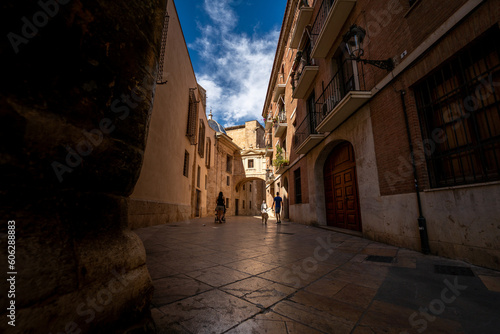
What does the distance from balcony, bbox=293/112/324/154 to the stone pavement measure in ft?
18.1

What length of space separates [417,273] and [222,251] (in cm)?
252

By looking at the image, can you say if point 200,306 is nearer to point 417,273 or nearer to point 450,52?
point 417,273

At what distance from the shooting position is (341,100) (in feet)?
18.0

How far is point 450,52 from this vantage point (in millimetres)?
3262

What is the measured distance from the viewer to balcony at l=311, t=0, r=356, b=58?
19.6 ft

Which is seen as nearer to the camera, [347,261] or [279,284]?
[279,284]

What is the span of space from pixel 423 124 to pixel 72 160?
496 cm

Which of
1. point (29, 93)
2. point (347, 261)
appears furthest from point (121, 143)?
point (347, 261)

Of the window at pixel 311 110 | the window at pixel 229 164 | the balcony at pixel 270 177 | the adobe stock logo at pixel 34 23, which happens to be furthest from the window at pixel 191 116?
the window at pixel 229 164

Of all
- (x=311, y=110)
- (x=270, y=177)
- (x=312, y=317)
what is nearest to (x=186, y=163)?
(x=311, y=110)

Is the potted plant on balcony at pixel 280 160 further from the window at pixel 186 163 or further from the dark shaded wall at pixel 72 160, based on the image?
the dark shaded wall at pixel 72 160

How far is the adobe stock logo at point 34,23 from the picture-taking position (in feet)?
2.40

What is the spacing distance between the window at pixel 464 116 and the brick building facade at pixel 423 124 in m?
0.01

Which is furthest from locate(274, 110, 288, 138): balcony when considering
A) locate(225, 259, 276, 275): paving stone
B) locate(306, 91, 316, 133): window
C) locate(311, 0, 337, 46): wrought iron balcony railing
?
locate(225, 259, 276, 275): paving stone
